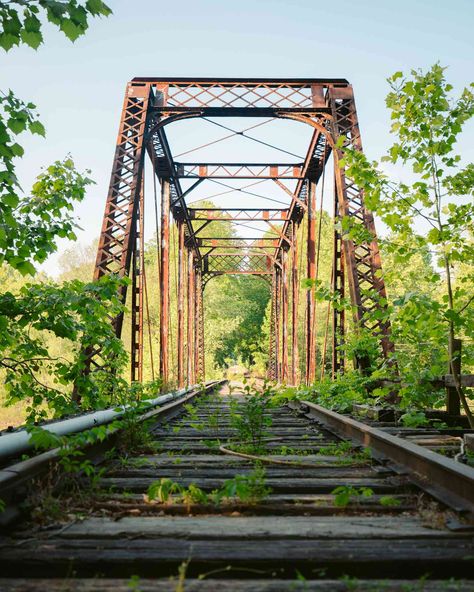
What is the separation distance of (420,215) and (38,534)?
4339 mm

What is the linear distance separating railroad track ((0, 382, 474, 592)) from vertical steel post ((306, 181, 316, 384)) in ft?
30.6

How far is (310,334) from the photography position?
45.6ft

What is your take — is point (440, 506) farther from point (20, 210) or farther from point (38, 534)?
point (20, 210)

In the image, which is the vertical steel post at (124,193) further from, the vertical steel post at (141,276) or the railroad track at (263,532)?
the railroad track at (263,532)

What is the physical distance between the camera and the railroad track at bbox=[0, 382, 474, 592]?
179cm

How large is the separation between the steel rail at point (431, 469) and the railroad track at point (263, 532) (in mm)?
11

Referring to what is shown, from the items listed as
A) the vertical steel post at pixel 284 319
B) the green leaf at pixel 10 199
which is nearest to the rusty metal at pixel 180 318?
the vertical steel post at pixel 284 319

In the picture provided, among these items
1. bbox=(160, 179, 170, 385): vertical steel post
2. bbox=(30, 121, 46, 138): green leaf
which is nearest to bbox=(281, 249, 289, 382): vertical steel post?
bbox=(160, 179, 170, 385): vertical steel post

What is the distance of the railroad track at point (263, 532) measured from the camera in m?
1.79

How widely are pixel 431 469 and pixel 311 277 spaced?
12.1m

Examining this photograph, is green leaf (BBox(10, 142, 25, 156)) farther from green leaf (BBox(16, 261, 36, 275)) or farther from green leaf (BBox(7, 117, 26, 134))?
green leaf (BBox(16, 261, 36, 275))

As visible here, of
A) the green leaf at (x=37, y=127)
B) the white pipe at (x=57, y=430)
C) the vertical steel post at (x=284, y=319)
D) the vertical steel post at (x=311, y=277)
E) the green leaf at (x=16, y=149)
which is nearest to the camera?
the white pipe at (x=57, y=430)

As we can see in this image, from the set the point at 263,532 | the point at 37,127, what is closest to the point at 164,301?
the point at 37,127

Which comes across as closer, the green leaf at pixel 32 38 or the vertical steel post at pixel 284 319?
the green leaf at pixel 32 38
